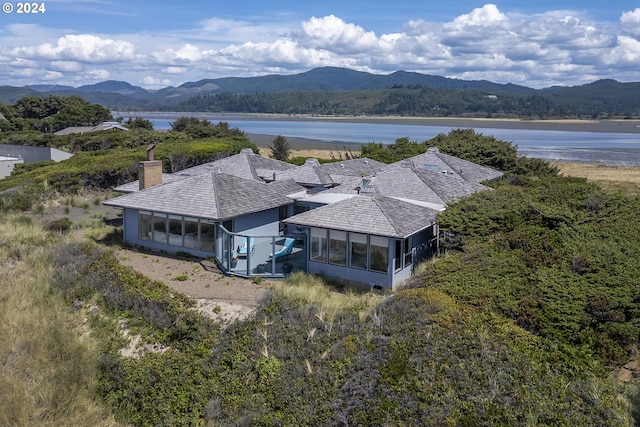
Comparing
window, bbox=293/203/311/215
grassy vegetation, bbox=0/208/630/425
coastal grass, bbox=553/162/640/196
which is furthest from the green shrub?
coastal grass, bbox=553/162/640/196

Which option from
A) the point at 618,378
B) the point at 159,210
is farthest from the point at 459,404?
the point at 159,210

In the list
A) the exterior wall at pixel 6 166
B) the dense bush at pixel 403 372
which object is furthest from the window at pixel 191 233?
the exterior wall at pixel 6 166

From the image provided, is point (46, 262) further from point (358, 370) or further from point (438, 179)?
point (438, 179)

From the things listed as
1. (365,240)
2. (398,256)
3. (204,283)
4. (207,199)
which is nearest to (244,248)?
(207,199)

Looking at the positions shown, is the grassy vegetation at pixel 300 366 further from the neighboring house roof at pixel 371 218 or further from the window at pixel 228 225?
the window at pixel 228 225

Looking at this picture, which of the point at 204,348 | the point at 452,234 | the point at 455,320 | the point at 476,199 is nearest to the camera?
the point at 455,320

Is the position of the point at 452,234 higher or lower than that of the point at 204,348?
higher

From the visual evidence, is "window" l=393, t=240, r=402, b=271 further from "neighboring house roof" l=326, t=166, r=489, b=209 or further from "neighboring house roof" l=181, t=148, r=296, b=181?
"neighboring house roof" l=181, t=148, r=296, b=181
